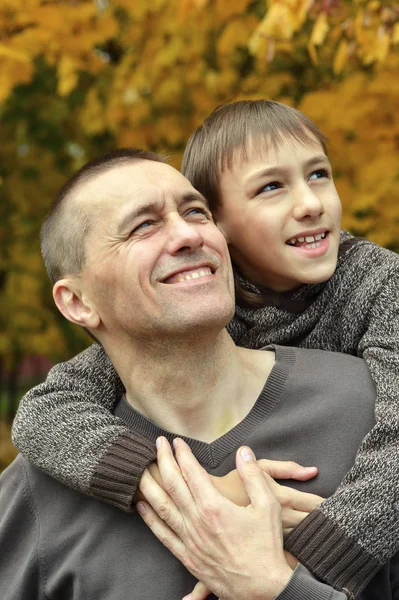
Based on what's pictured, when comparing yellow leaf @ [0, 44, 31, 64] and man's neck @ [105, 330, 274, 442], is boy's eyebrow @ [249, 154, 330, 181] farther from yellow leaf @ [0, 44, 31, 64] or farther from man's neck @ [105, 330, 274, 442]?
yellow leaf @ [0, 44, 31, 64]

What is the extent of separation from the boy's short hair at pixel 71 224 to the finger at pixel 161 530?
72 cm

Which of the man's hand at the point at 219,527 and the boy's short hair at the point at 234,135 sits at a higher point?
the boy's short hair at the point at 234,135

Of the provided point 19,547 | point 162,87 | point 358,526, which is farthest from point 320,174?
point 162,87

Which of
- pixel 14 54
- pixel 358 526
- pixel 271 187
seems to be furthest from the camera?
pixel 14 54

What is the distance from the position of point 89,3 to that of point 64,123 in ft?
5.38

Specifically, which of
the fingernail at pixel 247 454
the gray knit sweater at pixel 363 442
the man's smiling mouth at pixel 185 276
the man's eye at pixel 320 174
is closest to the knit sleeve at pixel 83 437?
the gray knit sweater at pixel 363 442

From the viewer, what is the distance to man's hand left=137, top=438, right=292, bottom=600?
79.6 inches

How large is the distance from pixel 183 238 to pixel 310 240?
1.51ft

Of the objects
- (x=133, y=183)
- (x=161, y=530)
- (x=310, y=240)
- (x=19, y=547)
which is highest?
(x=133, y=183)

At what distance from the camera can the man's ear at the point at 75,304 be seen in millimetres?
2533

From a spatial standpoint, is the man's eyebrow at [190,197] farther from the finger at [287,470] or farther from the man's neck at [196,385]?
the finger at [287,470]

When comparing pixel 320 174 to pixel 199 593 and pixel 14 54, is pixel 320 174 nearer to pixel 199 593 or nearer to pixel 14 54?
pixel 199 593

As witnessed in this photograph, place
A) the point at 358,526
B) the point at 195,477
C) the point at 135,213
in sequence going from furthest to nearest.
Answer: the point at 135,213, the point at 195,477, the point at 358,526

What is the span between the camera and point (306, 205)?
100 inches
